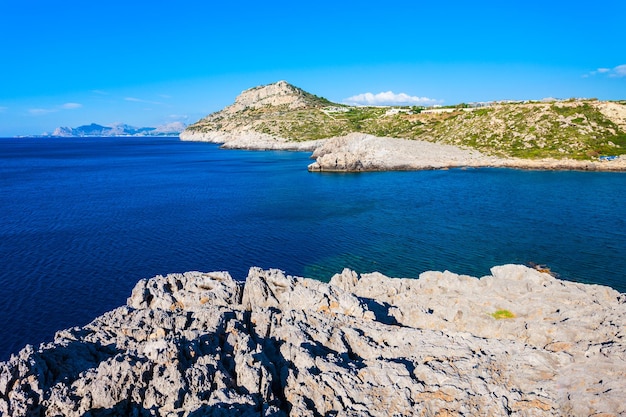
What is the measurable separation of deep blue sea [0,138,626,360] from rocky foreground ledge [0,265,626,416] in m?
16.6

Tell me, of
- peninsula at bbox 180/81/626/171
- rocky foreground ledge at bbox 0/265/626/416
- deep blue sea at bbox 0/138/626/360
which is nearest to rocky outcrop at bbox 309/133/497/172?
peninsula at bbox 180/81/626/171

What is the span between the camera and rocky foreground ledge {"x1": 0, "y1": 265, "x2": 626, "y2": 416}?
1492cm

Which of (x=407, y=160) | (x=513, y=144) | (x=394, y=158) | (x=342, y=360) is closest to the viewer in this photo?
(x=342, y=360)

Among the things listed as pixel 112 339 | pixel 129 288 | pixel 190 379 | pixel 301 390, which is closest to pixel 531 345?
pixel 301 390

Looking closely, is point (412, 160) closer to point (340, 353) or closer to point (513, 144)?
point (513, 144)

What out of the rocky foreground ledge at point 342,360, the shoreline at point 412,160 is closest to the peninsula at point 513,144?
the shoreline at point 412,160

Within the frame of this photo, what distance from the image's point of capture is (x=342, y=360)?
17.7m

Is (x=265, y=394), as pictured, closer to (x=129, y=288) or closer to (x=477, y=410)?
(x=477, y=410)

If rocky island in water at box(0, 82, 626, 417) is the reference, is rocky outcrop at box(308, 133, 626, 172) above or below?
above

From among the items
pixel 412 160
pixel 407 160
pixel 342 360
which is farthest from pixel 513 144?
pixel 342 360

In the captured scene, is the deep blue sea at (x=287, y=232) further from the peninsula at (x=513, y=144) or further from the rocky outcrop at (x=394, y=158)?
the rocky outcrop at (x=394, y=158)

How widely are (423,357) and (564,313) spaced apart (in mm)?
9797

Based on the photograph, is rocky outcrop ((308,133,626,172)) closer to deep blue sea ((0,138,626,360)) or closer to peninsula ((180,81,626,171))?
peninsula ((180,81,626,171))

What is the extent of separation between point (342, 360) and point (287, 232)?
1629 inches
